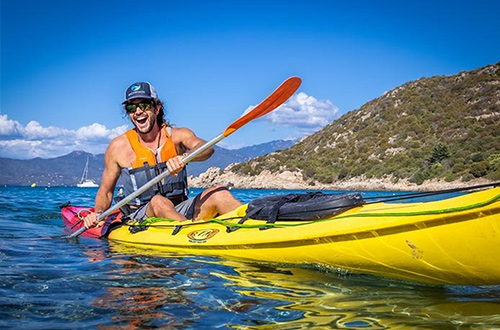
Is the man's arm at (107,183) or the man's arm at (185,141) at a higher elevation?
the man's arm at (185,141)

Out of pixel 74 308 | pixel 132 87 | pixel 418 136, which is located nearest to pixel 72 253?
pixel 132 87

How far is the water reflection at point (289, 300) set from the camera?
8.73 feet

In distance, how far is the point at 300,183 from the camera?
52938 millimetres

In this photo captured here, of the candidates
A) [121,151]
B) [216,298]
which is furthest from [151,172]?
[216,298]

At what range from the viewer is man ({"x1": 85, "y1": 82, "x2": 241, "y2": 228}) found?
17.8ft

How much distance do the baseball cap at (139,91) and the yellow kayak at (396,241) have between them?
1.97 metres

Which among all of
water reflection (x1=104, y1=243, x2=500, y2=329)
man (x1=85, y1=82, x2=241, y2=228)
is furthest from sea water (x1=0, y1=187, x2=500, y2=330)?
→ man (x1=85, y1=82, x2=241, y2=228)

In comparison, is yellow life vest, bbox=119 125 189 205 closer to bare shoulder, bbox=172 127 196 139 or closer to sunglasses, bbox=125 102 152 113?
bare shoulder, bbox=172 127 196 139

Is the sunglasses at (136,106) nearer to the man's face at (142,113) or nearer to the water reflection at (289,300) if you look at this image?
the man's face at (142,113)

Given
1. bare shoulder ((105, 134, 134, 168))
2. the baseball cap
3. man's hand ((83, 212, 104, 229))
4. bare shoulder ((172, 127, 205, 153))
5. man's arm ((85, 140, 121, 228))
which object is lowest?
man's hand ((83, 212, 104, 229))

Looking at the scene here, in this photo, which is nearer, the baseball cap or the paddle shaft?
the paddle shaft

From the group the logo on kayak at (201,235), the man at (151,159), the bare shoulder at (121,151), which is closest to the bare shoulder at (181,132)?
the man at (151,159)

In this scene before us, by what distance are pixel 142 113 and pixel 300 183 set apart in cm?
4793

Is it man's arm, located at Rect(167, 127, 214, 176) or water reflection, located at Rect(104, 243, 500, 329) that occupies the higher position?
man's arm, located at Rect(167, 127, 214, 176)
